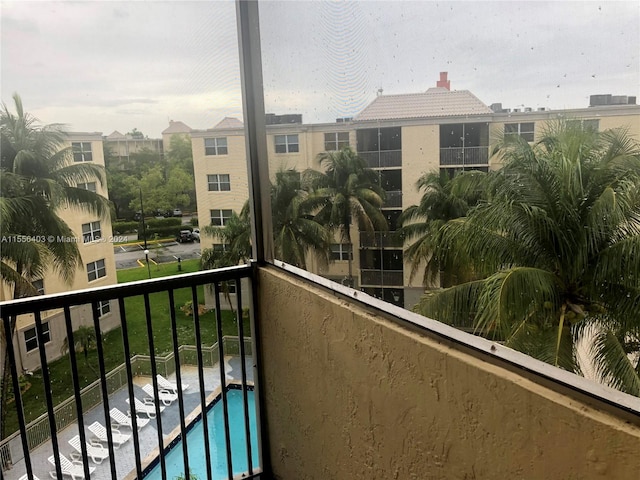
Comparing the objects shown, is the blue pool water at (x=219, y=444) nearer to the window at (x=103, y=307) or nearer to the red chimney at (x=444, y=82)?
the window at (x=103, y=307)

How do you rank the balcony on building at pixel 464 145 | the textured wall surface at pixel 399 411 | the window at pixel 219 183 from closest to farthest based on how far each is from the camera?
the textured wall surface at pixel 399 411
the balcony on building at pixel 464 145
the window at pixel 219 183

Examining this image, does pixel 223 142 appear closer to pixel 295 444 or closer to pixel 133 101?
pixel 133 101

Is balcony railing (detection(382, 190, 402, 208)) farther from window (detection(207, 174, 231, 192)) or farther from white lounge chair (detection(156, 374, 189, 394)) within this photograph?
white lounge chair (detection(156, 374, 189, 394))

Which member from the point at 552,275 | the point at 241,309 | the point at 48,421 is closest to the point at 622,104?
the point at 552,275

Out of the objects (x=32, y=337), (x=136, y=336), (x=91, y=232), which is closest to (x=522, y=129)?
(x=136, y=336)

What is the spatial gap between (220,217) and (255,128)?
58cm

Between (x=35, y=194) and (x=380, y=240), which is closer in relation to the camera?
(x=380, y=240)

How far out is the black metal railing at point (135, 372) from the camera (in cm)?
192

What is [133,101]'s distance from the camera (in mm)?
2582

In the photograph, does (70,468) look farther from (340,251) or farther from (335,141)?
(335,141)

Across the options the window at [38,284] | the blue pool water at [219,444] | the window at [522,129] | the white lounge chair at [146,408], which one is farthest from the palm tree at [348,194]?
the window at [38,284]

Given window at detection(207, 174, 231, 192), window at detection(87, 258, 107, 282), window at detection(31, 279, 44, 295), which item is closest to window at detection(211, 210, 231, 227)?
window at detection(207, 174, 231, 192)

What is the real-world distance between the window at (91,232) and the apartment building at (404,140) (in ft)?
3.42

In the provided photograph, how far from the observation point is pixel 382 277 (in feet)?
5.17
